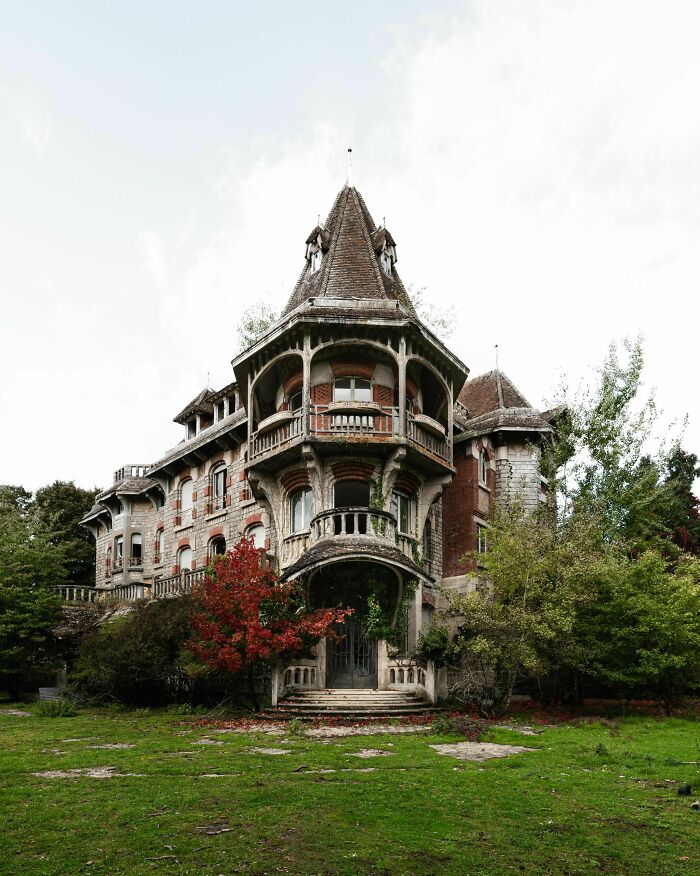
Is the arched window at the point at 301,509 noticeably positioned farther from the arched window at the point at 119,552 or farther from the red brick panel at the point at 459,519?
the arched window at the point at 119,552

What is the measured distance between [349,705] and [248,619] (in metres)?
3.32

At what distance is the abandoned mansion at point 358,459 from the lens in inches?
862

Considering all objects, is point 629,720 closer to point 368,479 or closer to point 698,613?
point 698,613

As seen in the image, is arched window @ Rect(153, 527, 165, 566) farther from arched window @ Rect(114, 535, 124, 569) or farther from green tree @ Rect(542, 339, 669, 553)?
green tree @ Rect(542, 339, 669, 553)

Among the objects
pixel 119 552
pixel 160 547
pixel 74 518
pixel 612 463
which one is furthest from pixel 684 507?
pixel 74 518

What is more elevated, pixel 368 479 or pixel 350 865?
pixel 368 479

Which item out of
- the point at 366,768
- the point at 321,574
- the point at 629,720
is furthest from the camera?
the point at 321,574

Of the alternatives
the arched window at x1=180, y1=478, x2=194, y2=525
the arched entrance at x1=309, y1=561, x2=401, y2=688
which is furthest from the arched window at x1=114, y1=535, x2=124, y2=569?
the arched entrance at x1=309, y1=561, x2=401, y2=688

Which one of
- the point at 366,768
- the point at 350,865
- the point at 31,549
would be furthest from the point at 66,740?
the point at 31,549

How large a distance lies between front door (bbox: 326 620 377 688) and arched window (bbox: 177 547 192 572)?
11920mm

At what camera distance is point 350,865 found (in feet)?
21.3

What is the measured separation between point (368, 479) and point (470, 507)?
576cm

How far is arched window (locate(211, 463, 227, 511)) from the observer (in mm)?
31062

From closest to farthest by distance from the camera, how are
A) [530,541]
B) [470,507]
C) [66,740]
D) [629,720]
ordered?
[66,740] → [629,720] → [530,541] → [470,507]
